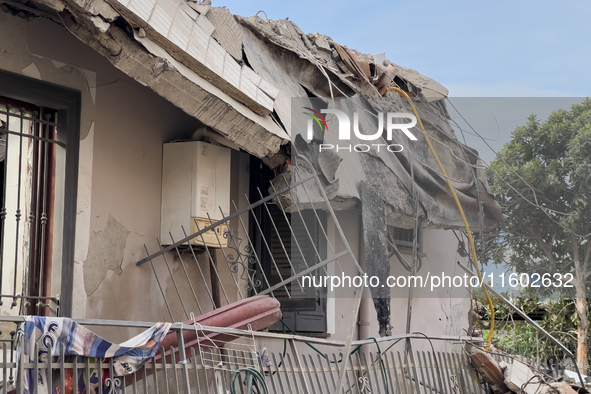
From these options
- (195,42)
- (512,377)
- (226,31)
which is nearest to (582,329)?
(512,377)

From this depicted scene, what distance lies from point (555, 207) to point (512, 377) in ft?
38.5

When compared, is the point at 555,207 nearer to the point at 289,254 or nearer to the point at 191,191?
the point at 289,254

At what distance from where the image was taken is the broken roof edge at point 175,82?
396 centimetres

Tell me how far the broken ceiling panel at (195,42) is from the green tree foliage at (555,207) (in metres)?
12.0

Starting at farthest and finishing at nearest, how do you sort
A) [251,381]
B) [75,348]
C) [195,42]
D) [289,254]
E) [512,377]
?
[289,254] < [512,377] < [195,42] < [251,381] < [75,348]

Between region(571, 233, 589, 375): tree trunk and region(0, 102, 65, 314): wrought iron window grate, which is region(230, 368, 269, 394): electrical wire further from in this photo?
region(571, 233, 589, 375): tree trunk

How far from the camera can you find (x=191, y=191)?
17.6 ft

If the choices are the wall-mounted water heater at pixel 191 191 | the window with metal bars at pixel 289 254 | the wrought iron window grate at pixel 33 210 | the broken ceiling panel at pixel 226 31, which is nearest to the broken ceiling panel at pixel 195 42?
the broken ceiling panel at pixel 226 31

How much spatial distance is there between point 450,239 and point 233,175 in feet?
16.4

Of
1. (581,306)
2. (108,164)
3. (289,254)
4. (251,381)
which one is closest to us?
(251,381)

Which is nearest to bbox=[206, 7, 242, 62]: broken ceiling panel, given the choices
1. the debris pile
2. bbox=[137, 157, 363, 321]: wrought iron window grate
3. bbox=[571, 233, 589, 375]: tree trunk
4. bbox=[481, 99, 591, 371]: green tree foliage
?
bbox=[137, 157, 363, 321]: wrought iron window grate

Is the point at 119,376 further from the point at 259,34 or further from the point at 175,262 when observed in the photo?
the point at 259,34

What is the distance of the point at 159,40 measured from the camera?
4.23 metres

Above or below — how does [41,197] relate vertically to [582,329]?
above
